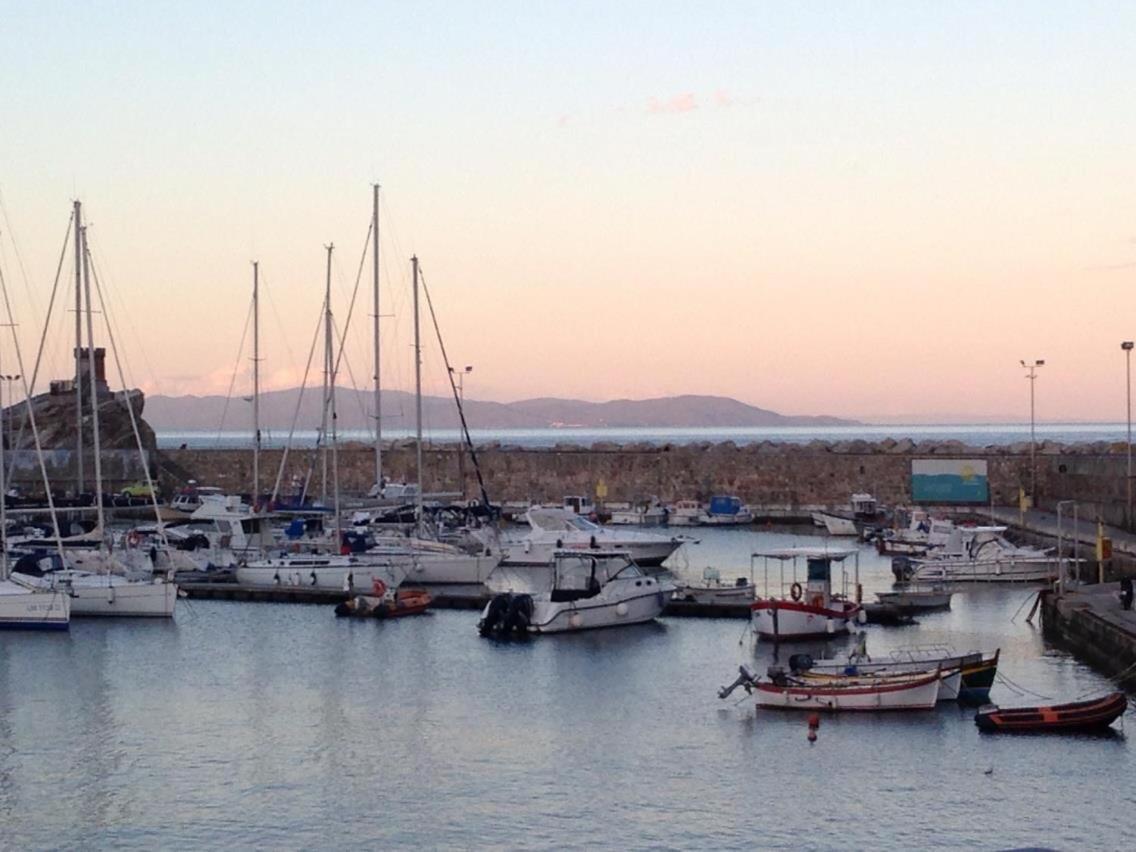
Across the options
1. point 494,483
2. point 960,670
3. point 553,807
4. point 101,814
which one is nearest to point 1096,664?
point 960,670

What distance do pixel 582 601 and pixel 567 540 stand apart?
1186 cm

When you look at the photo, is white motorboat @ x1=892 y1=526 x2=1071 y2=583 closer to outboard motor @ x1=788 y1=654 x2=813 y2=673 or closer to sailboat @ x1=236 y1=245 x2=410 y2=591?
sailboat @ x1=236 y1=245 x2=410 y2=591

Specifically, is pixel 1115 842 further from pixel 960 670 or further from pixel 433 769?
pixel 433 769

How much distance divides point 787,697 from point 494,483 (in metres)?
48.4

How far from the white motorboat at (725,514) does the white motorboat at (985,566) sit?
20.3 m

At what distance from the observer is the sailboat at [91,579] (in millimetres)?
38062

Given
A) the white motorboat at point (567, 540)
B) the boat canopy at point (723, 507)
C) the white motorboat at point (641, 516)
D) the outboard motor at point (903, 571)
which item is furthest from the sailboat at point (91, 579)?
the boat canopy at point (723, 507)

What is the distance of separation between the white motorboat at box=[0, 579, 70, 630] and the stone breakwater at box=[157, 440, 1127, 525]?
33.6 m

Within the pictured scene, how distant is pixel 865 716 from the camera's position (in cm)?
2580

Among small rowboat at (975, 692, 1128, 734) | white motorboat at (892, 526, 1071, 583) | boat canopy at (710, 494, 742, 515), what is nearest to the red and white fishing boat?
small rowboat at (975, 692, 1128, 734)

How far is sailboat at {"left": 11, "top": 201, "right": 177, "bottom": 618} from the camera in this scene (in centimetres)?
3806

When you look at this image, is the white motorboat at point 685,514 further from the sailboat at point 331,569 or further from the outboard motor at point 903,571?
the sailboat at point 331,569

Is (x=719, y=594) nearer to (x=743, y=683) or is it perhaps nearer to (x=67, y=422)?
(x=743, y=683)

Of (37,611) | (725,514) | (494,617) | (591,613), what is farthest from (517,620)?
(725,514)
